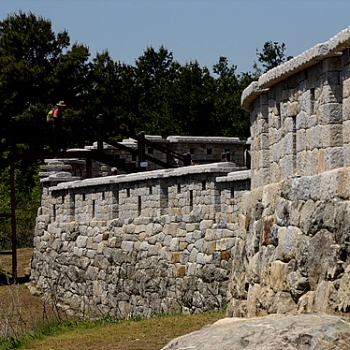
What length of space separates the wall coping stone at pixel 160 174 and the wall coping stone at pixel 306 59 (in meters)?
5.57

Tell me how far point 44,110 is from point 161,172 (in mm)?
25120

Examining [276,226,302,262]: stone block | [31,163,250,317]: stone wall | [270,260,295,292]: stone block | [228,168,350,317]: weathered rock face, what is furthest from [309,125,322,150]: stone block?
[31,163,250,317]: stone wall

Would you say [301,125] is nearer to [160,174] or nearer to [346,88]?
[346,88]

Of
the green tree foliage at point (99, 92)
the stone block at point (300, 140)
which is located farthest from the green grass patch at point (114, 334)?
the green tree foliage at point (99, 92)

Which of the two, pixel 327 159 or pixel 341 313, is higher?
pixel 327 159

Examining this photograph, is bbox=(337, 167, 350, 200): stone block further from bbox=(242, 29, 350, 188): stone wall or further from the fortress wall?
the fortress wall

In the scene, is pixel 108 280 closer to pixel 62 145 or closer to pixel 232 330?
pixel 232 330

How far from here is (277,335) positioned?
6.83 meters

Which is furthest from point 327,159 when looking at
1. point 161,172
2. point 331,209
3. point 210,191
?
point 161,172

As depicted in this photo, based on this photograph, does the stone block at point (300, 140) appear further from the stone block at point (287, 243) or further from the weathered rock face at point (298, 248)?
the stone block at point (287, 243)

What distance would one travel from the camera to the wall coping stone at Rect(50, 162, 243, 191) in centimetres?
1681

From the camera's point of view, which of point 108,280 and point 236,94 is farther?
point 236,94

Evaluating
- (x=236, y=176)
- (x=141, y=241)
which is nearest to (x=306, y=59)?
(x=236, y=176)

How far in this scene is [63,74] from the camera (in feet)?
150
